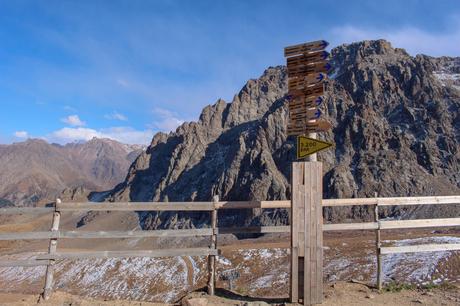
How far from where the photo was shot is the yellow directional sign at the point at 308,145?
8562 mm

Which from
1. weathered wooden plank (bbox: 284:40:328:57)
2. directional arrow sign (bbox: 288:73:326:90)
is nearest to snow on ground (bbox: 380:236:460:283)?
directional arrow sign (bbox: 288:73:326:90)

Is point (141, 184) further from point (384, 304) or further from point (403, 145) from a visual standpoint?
point (384, 304)

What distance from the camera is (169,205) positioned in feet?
31.7

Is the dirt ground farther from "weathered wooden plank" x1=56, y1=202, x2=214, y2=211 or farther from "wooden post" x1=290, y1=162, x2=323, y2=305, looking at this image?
"weathered wooden plank" x1=56, y1=202, x2=214, y2=211

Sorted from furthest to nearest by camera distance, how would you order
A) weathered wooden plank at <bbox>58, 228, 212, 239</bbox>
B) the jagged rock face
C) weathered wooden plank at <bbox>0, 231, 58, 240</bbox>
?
1. the jagged rock face
2. weathered wooden plank at <bbox>58, 228, 212, 239</bbox>
3. weathered wooden plank at <bbox>0, 231, 58, 240</bbox>

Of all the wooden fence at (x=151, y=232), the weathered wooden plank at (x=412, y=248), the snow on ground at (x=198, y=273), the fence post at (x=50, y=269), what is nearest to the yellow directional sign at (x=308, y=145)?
the wooden fence at (x=151, y=232)

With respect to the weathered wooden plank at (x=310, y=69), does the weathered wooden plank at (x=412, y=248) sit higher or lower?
lower

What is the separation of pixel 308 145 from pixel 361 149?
71.1 meters

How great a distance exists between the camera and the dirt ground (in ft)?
29.0

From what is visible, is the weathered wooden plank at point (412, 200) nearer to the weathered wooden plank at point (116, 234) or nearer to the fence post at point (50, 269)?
the weathered wooden plank at point (116, 234)

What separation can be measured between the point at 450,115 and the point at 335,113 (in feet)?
72.0

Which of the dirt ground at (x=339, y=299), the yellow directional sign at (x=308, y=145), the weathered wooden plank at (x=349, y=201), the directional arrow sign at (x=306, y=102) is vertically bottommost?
the dirt ground at (x=339, y=299)

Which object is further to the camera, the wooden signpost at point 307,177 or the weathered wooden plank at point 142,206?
the weathered wooden plank at point 142,206

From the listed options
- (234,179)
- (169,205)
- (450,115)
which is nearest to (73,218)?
(234,179)
